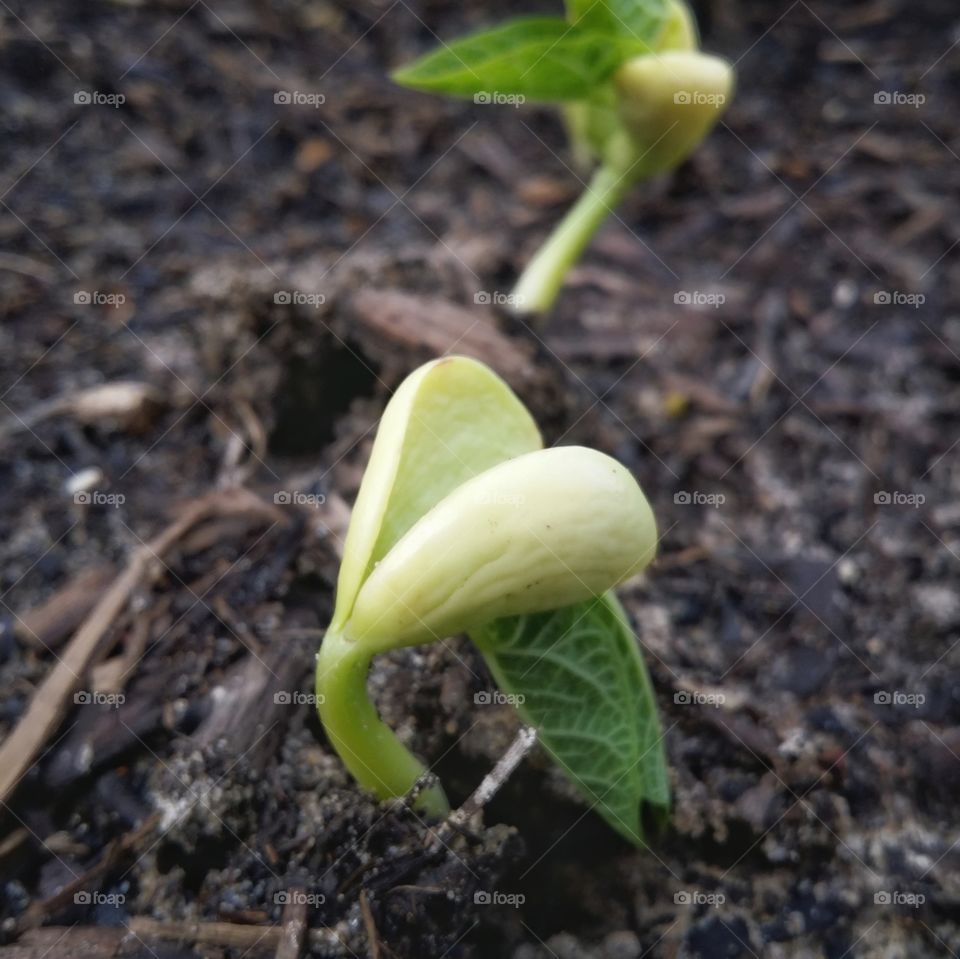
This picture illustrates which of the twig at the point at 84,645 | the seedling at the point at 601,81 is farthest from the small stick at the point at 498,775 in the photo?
the seedling at the point at 601,81

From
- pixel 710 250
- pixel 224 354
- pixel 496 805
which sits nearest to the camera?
pixel 496 805

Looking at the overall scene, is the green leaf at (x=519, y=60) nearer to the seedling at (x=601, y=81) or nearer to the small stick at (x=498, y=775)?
the seedling at (x=601, y=81)

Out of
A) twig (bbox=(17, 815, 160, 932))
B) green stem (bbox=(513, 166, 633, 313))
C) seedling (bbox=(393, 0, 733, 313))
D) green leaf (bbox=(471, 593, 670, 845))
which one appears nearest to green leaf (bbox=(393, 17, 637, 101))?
seedling (bbox=(393, 0, 733, 313))

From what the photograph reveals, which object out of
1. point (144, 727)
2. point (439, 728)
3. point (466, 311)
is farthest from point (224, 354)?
point (439, 728)

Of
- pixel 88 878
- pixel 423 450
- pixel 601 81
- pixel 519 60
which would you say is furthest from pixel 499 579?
pixel 601 81

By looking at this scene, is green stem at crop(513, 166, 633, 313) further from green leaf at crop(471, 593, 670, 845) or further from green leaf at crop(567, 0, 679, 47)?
green leaf at crop(471, 593, 670, 845)

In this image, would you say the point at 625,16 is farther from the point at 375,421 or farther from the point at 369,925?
the point at 369,925

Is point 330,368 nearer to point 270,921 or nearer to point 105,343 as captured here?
point 105,343
